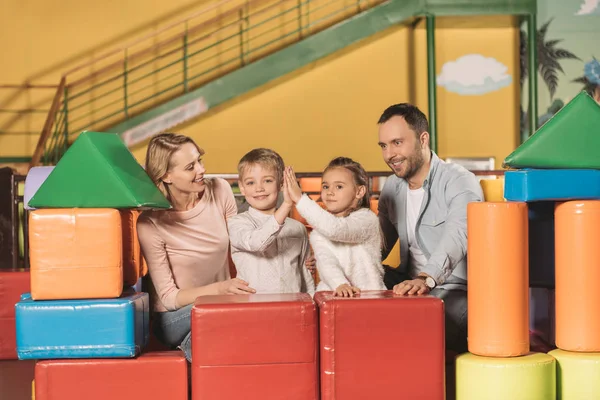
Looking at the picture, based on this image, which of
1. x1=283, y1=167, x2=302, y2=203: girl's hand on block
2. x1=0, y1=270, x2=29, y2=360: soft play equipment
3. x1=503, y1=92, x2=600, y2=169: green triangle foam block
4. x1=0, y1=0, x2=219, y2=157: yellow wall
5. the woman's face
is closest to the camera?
x1=503, y1=92, x2=600, y2=169: green triangle foam block

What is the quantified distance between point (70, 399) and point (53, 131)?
Result: 656 cm

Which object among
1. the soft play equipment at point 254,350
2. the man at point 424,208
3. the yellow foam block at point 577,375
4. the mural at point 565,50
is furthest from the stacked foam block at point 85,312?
the mural at point 565,50

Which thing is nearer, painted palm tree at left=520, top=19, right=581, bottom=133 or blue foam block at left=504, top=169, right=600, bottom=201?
blue foam block at left=504, top=169, right=600, bottom=201

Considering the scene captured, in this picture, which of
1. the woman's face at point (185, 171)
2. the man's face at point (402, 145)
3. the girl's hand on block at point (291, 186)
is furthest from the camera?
the man's face at point (402, 145)

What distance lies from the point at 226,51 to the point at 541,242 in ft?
21.0

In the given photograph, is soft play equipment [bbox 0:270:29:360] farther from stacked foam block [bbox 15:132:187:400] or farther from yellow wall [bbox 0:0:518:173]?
yellow wall [bbox 0:0:518:173]

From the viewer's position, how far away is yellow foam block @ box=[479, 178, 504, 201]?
3502mm

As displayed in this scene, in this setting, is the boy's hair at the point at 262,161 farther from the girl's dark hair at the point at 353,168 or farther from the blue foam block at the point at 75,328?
the blue foam block at the point at 75,328

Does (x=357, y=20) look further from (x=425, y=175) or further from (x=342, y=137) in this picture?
(x=425, y=175)

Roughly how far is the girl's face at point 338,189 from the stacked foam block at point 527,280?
0.54 m

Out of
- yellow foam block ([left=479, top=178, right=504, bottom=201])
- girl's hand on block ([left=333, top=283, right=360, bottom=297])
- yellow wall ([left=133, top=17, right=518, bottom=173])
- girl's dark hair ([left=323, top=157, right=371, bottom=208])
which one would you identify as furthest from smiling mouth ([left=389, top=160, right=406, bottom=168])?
yellow wall ([left=133, top=17, right=518, bottom=173])

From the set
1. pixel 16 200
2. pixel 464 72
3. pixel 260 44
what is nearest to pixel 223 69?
pixel 260 44

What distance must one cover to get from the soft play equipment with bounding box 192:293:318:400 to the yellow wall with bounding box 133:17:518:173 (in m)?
5.91

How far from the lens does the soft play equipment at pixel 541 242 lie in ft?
9.96
